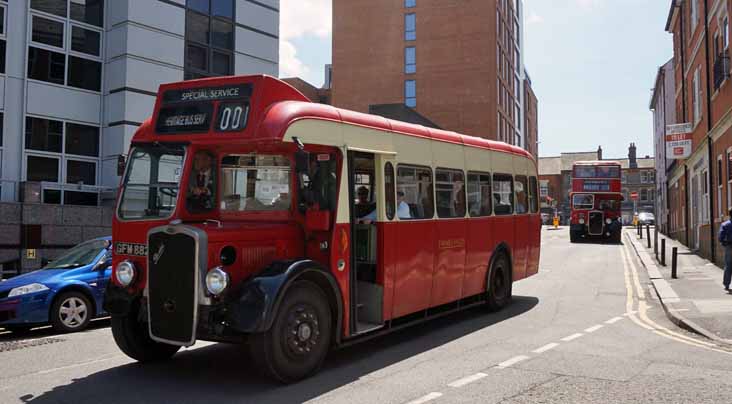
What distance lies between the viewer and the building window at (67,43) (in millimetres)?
17188

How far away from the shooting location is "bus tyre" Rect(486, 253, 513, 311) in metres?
10.8

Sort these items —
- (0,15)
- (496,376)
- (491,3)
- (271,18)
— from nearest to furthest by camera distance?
(496,376) → (0,15) → (271,18) → (491,3)

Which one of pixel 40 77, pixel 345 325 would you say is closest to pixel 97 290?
pixel 345 325

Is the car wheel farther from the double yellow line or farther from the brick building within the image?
the brick building

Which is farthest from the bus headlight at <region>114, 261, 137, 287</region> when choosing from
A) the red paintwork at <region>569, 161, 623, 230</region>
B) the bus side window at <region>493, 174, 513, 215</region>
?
the red paintwork at <region>569, 161, 623, 230</region>

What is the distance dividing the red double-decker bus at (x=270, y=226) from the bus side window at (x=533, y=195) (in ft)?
A: 13.8

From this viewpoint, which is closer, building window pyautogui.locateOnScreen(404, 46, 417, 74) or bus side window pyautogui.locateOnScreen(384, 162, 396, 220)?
bus side window pyautogui.locateOnScreen(384, 162, 396, 220)

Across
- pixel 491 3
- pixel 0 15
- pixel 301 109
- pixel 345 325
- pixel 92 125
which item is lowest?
pixel 345 325

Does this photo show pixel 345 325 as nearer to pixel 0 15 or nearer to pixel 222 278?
pixel 222 278

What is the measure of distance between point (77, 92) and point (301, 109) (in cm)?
1384

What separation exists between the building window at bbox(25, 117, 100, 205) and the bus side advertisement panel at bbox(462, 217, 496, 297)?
483 inches

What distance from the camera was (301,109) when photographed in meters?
6.65

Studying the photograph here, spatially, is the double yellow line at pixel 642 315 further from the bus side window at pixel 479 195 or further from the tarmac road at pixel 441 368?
the bus side window at pixel 479 195

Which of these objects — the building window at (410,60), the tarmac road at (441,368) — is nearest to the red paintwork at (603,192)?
the tarmac road at (441,368)
